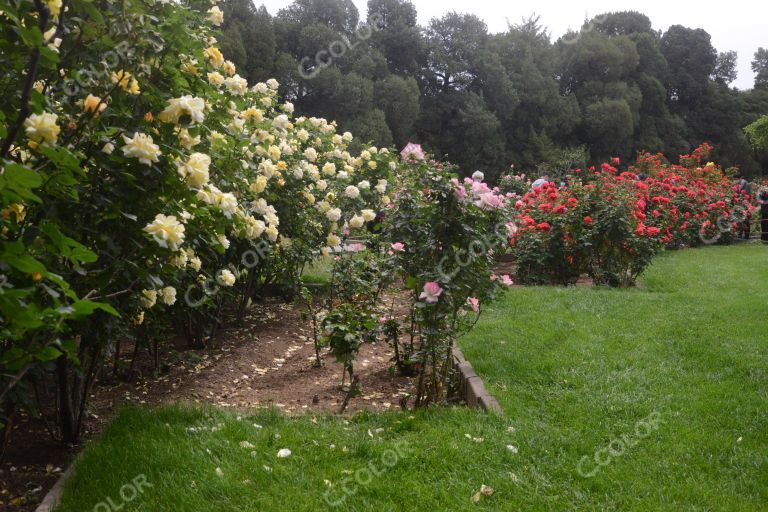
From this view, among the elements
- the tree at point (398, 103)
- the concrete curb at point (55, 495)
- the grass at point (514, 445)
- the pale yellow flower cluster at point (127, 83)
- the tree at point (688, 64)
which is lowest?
the grass at point (514, 445)

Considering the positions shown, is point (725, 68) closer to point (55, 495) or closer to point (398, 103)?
point (398, 103)

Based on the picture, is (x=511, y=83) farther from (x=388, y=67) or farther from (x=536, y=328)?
(x=536, y=328)

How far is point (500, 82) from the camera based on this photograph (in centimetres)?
2550

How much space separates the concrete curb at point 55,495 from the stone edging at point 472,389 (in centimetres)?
209

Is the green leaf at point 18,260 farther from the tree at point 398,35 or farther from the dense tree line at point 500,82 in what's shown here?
the tree at point 398,35

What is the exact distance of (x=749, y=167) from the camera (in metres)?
33.6

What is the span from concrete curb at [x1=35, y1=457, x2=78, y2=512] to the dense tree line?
13923 millimetres

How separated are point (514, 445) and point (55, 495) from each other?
2034 millimetres

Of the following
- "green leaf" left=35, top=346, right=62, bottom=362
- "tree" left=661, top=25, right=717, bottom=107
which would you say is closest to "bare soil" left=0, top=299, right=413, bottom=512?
"green leaf" left=35, top=346, right=62, bottom=362

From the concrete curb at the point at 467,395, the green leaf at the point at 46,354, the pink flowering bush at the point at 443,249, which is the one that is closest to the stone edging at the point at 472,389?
the concrete curb at the point at 467,395

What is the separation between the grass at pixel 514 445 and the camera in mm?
2467

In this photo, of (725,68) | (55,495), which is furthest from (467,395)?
(725,68)

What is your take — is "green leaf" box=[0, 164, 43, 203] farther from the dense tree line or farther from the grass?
the dense tree line

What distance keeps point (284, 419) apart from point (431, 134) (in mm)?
22577
